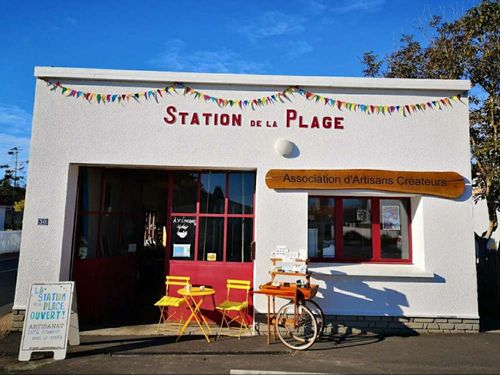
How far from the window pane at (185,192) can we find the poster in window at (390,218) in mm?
3557

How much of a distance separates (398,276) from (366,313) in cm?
84

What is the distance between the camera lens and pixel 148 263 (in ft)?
32.2

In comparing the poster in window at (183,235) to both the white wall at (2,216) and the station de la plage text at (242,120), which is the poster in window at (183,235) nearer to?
the station de la plage text at (242,120)

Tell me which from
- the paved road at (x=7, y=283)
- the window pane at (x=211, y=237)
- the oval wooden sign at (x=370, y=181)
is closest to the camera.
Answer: the oval wooden sign at (x=370, y=181)

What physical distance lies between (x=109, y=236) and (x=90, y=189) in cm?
101

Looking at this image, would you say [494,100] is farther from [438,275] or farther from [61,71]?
[61,71]

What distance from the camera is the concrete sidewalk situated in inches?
196

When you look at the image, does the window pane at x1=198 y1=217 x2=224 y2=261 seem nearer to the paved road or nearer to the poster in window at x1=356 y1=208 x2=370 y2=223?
the poster in window at x1=356 y1=208 x2=370 y2=223

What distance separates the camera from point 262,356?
5484 mm

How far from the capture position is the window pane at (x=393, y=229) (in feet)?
23.8

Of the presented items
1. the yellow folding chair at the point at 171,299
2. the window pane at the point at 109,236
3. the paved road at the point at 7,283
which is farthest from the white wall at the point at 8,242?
the yellow folding chair at the point at 171,299

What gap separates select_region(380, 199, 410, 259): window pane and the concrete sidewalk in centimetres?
152

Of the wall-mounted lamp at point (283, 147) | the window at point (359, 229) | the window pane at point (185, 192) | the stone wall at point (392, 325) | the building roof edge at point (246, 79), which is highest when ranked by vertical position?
the building roof edge at point (246, 79)

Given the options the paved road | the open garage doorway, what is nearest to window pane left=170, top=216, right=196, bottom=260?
the open garage doorway
